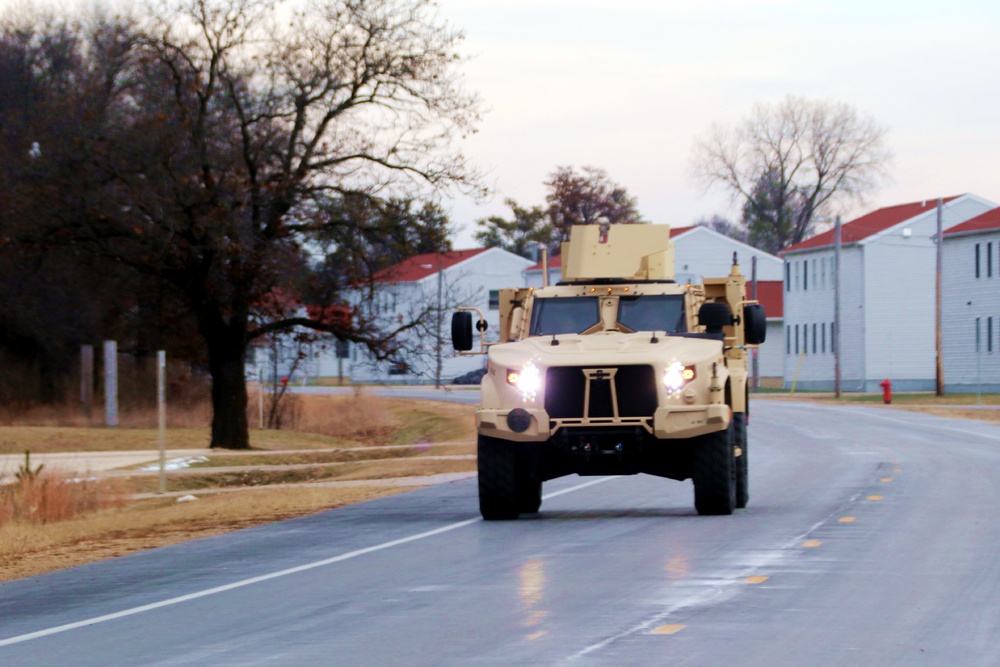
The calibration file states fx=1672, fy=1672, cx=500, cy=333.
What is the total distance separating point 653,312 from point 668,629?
8.89 metres

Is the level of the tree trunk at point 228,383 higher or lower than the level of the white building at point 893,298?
lower

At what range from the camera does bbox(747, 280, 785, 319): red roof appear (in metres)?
95.4

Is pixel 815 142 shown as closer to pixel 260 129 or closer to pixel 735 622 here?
pixel 260 129

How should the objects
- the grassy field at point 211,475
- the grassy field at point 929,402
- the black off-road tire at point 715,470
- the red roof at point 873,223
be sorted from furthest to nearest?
the red roof at point 873,223
the grassy field at point 929,402
the grassy field at point 211,475
the black off-road tire at point 715,470

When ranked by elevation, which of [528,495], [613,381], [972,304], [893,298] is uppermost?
[893,298]

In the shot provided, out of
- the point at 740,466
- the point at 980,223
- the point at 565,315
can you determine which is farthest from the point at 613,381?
the point at 980,223

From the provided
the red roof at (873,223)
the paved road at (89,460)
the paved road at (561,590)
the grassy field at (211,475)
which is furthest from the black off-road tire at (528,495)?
the red roof at (873,223)

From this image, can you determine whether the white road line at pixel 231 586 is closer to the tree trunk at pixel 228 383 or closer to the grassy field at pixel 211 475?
the grassy field at pixel 211 475

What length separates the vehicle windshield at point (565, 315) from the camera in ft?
62.0

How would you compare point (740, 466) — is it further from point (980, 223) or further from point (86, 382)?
point (980, 223)

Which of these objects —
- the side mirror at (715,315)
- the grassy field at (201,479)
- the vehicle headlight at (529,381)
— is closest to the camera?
the vehicle headlight at (529,381)

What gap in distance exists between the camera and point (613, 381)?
16953 mm

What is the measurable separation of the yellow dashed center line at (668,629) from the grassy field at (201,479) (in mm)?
7386

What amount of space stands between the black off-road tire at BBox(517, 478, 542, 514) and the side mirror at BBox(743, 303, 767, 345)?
295cm
